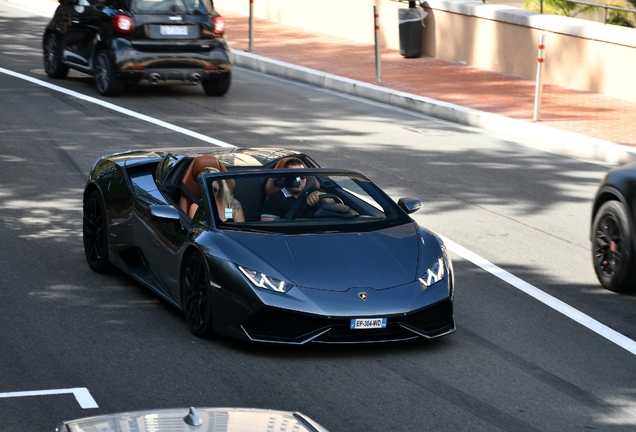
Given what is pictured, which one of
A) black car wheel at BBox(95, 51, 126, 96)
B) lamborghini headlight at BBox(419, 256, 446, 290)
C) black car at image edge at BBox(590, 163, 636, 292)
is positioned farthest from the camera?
black car wheel at BBox(95, 51, 126, 96)

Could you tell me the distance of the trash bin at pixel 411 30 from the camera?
76.4 ft

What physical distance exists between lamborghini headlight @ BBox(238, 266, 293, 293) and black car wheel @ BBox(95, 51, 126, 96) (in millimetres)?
10954

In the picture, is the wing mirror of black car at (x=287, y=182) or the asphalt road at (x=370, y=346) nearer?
the asphalt road at (x=370, y=346)

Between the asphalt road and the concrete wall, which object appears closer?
the asphalt road

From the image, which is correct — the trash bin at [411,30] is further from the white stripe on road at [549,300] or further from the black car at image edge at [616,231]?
the black car at image edge at [616,231]

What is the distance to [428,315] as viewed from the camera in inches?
302

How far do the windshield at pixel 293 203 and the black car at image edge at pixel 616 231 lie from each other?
2026 millimetres

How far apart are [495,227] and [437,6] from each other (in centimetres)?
1251

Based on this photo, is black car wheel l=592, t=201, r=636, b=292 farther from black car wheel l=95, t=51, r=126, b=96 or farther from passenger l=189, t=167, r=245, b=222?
black car wheel l=95, t=51, r=126, b=96

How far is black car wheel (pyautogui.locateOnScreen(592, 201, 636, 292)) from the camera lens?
30.4 ft

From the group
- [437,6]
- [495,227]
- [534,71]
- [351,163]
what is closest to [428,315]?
[495,227]

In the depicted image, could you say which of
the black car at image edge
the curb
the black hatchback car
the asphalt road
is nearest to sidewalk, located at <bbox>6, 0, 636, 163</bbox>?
the curb

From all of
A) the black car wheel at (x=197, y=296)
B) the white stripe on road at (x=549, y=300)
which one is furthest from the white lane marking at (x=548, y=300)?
the black car wheel at (x=197, y=296)

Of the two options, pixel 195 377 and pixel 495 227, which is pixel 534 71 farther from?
pixel 195 377
